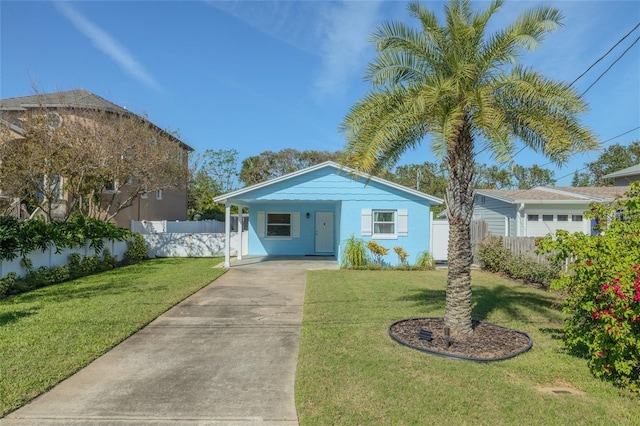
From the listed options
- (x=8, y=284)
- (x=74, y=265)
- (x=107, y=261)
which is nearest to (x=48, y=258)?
(x=74, y=265)

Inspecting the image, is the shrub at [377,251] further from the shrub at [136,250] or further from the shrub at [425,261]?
the shrub at [136,250]

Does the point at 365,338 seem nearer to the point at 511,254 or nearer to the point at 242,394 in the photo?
the point at 242,394

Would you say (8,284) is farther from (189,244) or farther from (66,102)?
(189,244)

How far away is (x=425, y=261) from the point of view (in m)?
15.4

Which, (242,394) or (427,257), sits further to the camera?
(427,257)

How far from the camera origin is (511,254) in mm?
12828

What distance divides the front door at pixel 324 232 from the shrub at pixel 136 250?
314 inches

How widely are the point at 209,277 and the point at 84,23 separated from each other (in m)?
8.83

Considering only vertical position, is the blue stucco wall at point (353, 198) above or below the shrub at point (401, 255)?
above

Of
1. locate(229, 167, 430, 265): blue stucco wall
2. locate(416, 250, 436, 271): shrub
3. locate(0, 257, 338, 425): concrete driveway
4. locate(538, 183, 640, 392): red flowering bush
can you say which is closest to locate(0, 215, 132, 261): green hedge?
locate(229, 167, 430, 265): blue stucco wall

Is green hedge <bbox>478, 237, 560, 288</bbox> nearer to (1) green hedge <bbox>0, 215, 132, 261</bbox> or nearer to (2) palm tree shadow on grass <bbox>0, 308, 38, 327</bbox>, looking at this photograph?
(2) palm tree shadow on grass <bbox>0, 308, 38, 327</bbox>

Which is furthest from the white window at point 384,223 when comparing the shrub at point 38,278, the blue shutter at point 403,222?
the shrub at point 38,278

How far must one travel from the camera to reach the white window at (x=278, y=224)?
19469 mm

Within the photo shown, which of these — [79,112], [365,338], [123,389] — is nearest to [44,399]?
[123,389]
